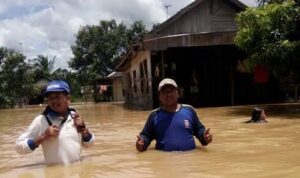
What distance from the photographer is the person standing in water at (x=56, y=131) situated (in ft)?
15.8

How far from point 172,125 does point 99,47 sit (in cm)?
5018

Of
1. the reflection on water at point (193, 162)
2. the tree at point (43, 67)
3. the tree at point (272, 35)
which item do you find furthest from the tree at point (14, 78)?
the reflection on water at point (193, 162)

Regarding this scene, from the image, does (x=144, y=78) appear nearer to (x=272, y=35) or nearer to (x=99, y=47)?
(x=272, y=35)

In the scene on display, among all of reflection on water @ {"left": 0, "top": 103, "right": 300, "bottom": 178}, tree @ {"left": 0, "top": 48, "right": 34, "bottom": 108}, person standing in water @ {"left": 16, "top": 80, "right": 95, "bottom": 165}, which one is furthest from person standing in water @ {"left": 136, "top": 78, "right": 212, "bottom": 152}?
tree @ {"left": 0, "top": 48, "right": 34, "bottom": 108}

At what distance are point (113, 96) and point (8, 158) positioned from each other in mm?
39809

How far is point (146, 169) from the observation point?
5469mm

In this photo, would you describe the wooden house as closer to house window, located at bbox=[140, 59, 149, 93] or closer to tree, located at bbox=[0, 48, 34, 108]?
house window, located at bbox=[140, 59, 149, 93]

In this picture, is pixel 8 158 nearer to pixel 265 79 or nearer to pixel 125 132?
pixel 125 132

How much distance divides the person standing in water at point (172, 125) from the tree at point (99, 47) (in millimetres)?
48800

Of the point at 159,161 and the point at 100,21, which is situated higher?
the point at 100,21

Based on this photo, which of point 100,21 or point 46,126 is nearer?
point 46,126

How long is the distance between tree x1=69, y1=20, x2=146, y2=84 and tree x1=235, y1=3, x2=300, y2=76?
133ft

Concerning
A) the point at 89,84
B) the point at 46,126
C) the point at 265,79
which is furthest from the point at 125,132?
the point at 89,84

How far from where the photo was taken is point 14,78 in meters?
41.3
